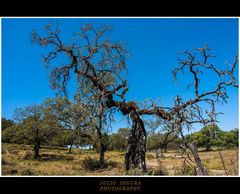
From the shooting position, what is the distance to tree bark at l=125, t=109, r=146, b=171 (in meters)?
13.1

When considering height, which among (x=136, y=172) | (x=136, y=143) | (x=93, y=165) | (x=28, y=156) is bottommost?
(x=93, y=165)

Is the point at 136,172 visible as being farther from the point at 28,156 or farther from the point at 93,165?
the point at 28,156

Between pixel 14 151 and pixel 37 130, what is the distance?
5522 millimetres

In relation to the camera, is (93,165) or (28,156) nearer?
(93,165)

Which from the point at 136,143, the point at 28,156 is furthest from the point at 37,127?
the point at 136,143

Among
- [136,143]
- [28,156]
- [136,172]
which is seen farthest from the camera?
[28,156]

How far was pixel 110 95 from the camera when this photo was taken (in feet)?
43.9

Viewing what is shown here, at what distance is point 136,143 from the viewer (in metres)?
13.2

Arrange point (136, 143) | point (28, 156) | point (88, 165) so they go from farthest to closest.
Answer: point (28, 156), point (88, 165), point (136, 143)

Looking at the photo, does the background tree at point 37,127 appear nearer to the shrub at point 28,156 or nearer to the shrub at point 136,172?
the shrub at point 28,156

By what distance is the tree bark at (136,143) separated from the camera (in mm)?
13102

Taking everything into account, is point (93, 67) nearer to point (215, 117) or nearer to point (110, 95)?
point (110, 95)

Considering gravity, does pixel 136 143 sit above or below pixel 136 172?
above
